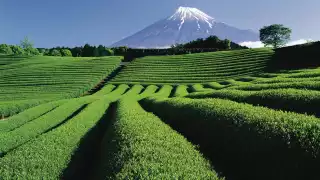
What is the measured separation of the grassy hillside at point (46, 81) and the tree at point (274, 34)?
3500 inches

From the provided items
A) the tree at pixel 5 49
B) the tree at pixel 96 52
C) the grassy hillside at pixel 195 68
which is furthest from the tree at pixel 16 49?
the grassy hillside at pixel 195 68

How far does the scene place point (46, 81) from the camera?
66812 millimetres

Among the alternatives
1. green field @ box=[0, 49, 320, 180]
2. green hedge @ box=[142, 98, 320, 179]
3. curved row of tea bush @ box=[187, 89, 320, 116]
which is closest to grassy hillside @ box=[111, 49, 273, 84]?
green field @ box=[0, 49, 320, 180]

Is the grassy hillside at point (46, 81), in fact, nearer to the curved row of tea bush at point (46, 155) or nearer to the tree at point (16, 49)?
the curved row of tea bush at point (46, 155)

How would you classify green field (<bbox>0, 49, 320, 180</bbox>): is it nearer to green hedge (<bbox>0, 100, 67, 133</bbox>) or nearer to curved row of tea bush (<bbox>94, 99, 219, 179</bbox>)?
curved row of tea bush (<bbox>94, 99, 219, 179</bbox>)

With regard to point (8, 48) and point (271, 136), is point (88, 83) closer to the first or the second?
point (271, 136)

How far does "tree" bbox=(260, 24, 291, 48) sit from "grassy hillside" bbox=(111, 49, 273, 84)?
7566 centimetres

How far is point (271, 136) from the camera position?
1238 cm

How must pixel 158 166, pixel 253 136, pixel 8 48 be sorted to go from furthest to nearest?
pixel 8 48 < pixel 253 136 < pixel 158 166

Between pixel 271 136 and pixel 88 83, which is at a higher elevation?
pixel 271 136

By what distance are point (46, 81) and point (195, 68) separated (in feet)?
106

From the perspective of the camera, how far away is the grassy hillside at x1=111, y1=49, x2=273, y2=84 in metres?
65.3

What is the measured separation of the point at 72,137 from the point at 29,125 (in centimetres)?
653

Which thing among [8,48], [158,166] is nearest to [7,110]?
[158,166]
